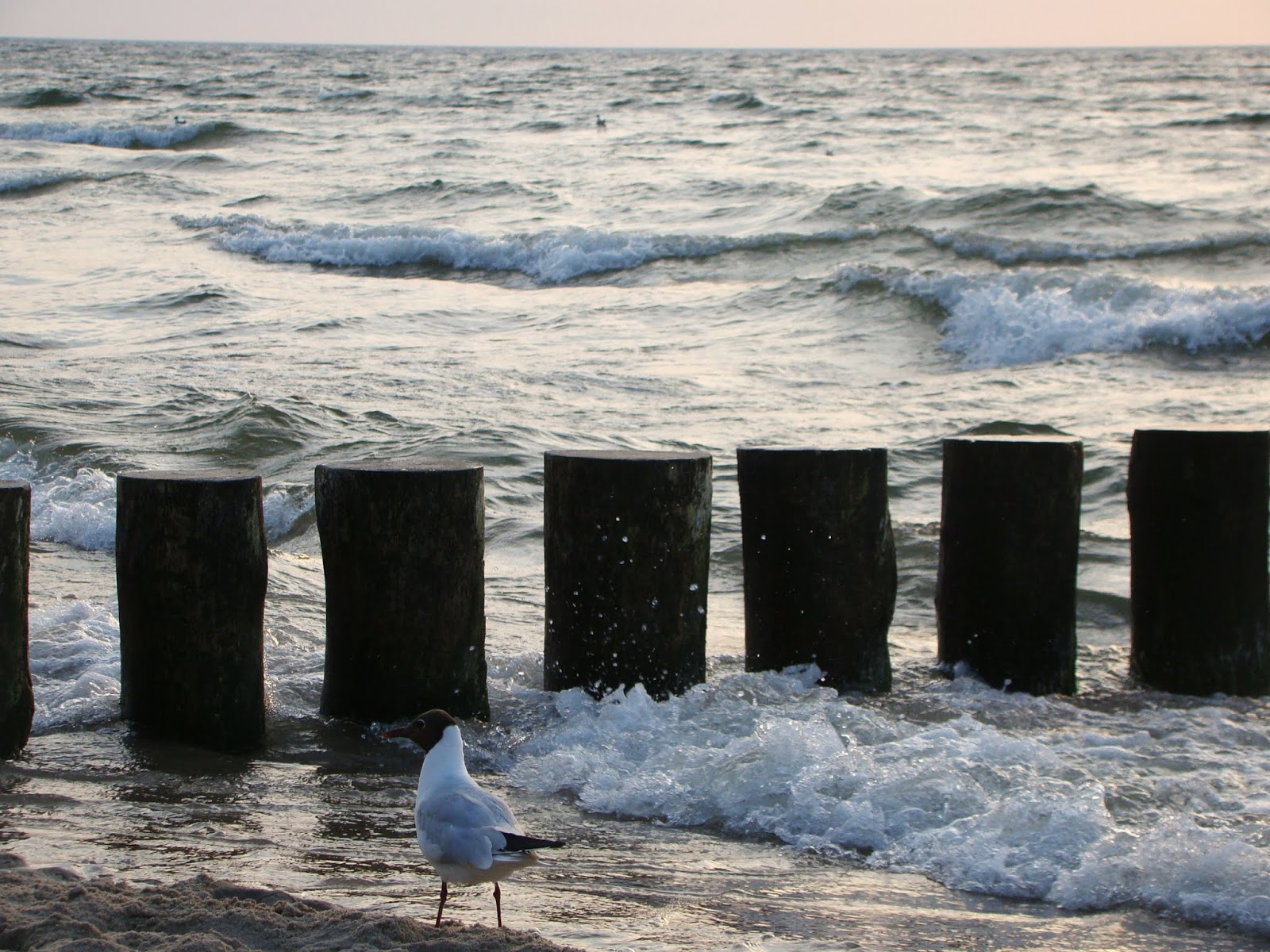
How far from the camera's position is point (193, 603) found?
4.77 metres

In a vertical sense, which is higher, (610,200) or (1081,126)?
(1081,126)

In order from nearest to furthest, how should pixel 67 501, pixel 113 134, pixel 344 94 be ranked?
pixel 67 501, pixel 113 134, pixel 344 94

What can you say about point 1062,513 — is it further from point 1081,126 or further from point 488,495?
point 1081,126

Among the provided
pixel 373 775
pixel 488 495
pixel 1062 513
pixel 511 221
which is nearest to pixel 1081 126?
pixel 511 221

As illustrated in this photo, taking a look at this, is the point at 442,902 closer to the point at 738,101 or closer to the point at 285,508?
the point at 285,508

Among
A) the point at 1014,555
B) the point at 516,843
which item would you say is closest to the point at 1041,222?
the point at 1014,555

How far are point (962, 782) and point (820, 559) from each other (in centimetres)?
123

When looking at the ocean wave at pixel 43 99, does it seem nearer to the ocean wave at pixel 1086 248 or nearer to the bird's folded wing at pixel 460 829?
the ocean wave at pixel 1086 248

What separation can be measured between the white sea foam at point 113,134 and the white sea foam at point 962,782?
1277 inches

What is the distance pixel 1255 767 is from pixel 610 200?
66.5 feet

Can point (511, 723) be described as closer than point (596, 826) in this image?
No

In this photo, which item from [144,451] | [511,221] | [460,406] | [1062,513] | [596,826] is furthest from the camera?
[511,221]

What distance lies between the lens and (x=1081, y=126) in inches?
1217

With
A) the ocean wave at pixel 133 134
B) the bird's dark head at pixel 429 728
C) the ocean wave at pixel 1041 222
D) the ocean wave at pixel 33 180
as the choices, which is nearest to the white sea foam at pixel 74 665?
the bird's dark head at pixel 429 728
